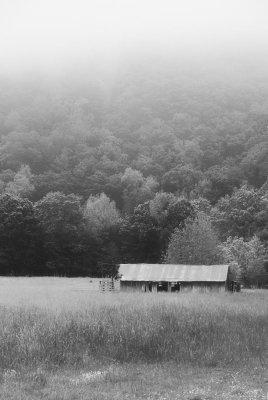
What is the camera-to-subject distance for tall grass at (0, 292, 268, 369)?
18391 millimetres

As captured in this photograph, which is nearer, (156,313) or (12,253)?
(156,313)

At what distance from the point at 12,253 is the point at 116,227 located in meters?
22.4

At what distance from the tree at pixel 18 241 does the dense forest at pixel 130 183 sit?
15 cm

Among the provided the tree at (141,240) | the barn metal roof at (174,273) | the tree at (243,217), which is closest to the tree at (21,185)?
the tree at (141,240)

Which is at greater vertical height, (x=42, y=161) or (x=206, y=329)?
(x=42, y=161)

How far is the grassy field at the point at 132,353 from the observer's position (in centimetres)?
1459

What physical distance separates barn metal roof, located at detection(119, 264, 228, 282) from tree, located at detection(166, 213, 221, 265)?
12.4 m

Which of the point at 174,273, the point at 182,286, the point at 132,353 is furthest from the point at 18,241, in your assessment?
the point at 132,353

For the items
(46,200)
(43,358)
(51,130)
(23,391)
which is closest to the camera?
(23,391)

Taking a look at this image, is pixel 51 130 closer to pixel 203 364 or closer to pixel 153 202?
pixel 153 202

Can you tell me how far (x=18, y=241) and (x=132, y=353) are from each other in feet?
197

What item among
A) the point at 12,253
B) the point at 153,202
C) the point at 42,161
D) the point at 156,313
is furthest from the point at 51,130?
the point at 156,313

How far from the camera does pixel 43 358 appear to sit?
17891mm

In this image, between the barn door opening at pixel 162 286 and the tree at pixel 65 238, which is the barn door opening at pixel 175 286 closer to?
the barn door opening at pixel 162 286
